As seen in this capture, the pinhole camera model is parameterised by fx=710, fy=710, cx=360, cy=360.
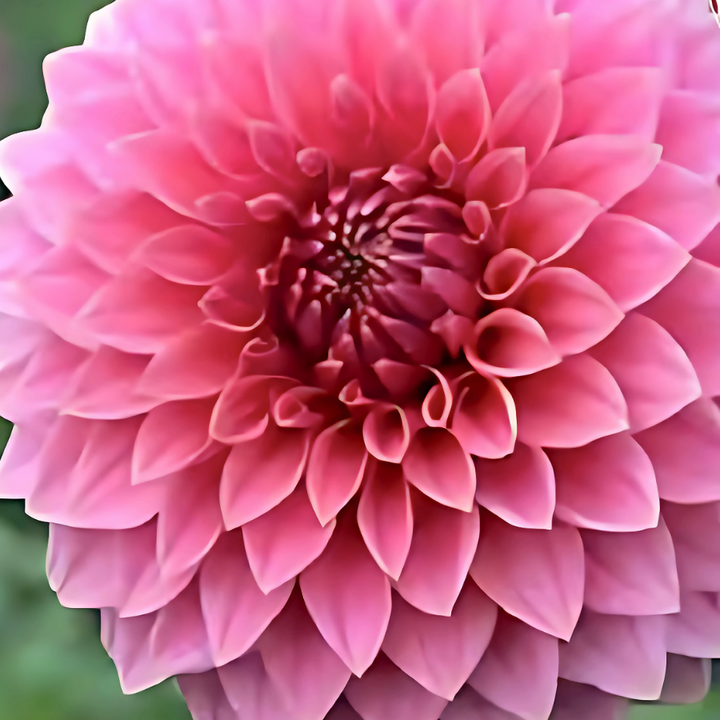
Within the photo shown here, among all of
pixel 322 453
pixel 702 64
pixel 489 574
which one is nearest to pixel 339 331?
pixel 322 453

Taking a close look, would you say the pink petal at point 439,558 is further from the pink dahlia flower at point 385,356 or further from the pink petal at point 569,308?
the pink petal at point 569,308

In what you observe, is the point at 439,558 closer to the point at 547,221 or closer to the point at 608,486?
the point at 608,486

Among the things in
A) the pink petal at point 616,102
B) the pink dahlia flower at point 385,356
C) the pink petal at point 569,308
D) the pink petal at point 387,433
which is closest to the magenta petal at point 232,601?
the pink dahlia flower at point 385,356

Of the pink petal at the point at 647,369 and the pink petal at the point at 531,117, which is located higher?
the pink petal at the point at 531,117

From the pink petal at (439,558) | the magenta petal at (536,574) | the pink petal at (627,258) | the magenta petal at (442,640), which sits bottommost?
the magenta petal at (442,640)
